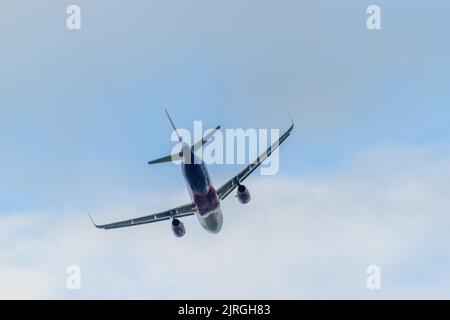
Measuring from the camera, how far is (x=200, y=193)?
86.9 metres

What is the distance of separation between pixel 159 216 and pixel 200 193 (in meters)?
13.3

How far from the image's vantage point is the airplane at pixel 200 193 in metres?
80.9

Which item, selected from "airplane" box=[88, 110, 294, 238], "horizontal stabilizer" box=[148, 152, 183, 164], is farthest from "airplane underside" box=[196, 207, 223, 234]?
"horizontal stabilizer" box=[148, 152, 183, 164]

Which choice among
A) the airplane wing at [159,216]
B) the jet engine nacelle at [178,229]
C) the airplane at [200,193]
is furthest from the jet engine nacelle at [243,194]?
the jet engine nacelle at [178,229]

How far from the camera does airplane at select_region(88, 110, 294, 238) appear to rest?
80.9 metres

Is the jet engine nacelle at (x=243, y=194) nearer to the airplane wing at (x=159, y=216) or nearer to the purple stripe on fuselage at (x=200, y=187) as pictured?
the purple stripe on fuselage at (x=200, y=187)

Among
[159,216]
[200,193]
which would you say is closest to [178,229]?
[159,216]

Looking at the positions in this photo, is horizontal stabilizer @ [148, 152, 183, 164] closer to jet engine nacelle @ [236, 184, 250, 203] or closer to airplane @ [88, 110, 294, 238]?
airplane @ [88, 110, 294, 238]

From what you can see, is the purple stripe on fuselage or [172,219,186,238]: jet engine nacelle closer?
the purple stripe on fuselage
